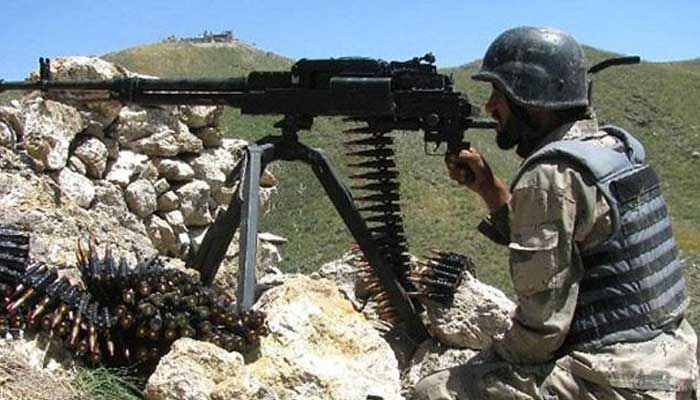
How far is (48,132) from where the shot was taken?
7.80 meters

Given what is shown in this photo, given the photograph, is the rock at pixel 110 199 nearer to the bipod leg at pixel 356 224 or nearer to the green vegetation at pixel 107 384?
the bipod leg at pixel 356 224

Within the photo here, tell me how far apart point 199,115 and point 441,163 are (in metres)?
38.5

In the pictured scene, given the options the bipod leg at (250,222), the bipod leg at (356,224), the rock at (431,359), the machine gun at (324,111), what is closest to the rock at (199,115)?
the machine gun at (324,111)

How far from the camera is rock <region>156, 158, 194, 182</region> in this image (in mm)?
9203

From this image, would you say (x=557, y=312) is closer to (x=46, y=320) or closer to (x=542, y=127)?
(x=542, y=127)

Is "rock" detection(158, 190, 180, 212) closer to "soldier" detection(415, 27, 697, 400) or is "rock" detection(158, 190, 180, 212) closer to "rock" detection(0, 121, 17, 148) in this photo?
"rock" detection(0, 121, 17, 148)

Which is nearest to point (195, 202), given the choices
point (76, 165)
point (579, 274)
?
point (76, 165)

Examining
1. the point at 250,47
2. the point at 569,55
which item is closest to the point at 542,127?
the point at 569,55

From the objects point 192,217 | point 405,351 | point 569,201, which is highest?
point 569,201

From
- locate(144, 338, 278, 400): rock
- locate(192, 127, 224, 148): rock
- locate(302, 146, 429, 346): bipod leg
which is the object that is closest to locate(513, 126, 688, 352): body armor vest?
locate(144, 338, 278, 400): rock

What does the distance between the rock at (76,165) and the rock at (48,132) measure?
5.2 inches

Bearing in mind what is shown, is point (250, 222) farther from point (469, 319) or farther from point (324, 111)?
point (469, 319)

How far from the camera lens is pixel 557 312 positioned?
4012mm

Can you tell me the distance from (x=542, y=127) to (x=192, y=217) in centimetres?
560
